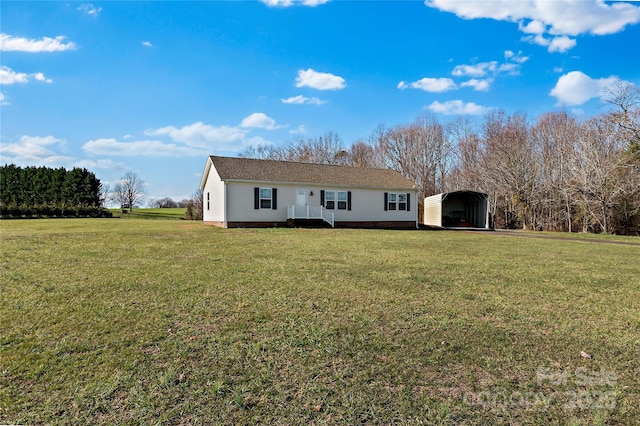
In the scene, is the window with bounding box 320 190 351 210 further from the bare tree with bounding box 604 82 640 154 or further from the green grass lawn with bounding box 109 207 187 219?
the green grass lawn with bounding box 109 207 187 219

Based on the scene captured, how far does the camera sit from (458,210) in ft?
88.1

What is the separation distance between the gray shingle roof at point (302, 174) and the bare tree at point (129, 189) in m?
44.1

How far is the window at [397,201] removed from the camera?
2267 cm

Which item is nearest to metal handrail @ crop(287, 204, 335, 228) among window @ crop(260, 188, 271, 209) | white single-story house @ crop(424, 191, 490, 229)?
window @ crop(260, 188, 271, 209)

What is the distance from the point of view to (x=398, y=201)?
23109mm

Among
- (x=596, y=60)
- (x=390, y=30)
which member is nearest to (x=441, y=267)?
(x=390, y=30)

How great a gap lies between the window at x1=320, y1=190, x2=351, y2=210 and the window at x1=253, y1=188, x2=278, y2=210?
2970 millimetres

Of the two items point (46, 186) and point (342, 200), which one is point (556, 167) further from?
point (46, 186)

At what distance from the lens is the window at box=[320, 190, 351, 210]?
21.0m

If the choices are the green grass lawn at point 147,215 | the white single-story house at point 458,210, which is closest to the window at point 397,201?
the white single-story house at point 458,210

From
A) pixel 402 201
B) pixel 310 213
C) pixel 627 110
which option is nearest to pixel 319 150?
pixel 402 201

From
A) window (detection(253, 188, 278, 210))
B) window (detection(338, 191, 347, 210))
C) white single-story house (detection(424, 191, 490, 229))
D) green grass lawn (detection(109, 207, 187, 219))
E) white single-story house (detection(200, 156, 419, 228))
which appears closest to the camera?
white single-story house (detection(200, 156, 419, 228))

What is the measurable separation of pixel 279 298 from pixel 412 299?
6.09 feet

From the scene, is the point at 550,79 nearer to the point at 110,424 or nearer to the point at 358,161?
the point at 358,161
